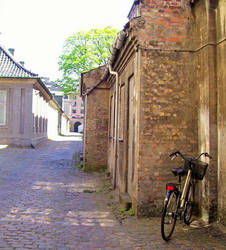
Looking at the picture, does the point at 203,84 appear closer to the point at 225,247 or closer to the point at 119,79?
the point at 225,247

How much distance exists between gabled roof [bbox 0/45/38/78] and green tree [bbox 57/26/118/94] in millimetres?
9738

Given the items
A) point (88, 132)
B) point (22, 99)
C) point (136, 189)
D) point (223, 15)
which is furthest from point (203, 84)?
point (22, 99)

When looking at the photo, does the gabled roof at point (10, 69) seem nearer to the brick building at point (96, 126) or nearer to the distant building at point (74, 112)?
the brick building at point (96, 126)

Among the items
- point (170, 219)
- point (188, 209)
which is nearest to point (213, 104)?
point (188, 209)

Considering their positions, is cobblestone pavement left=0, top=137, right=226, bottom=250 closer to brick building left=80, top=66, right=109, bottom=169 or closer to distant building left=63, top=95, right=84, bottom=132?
brick building left=80, top=66, right=109, bottom=169

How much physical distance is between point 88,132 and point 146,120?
655 cm

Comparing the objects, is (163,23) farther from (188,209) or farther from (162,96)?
(188,209)

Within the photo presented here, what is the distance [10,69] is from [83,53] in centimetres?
1197

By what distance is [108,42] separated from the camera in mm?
30375

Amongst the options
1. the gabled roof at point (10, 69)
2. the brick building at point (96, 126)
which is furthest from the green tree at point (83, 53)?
the brick building at point (96, 126)

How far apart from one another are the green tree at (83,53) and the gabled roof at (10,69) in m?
9.74

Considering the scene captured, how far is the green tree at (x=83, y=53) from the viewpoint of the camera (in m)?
30.5

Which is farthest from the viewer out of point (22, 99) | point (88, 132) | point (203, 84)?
point (22, 99)

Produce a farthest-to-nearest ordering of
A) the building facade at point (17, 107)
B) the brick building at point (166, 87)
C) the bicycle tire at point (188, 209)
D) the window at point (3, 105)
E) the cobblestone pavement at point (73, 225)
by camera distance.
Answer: the window at point (3, 105), the building facade at point (17, 107), the brick building at point (166, 87), the bicycle tire at point (188, 209), the cobblestone pavement at point (73, 225)
